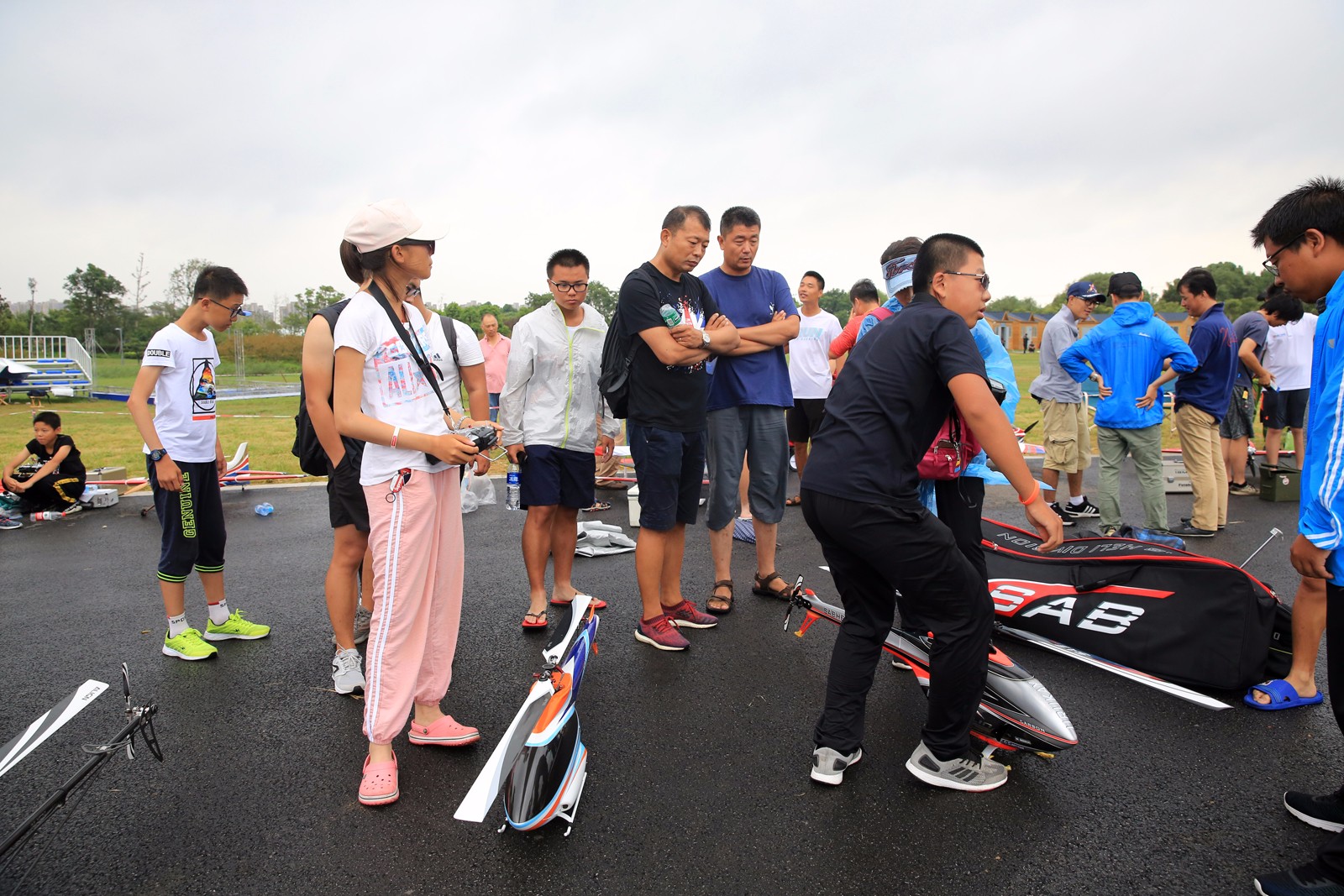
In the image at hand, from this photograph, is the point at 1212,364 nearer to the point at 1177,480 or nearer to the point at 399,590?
the point at 1177,480

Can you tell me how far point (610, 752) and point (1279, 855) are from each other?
2.27 metres

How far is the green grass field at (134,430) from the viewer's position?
11.0 metres

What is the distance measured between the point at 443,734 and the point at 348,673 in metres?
0.82

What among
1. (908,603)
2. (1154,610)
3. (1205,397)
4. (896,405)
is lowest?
(1154,610)

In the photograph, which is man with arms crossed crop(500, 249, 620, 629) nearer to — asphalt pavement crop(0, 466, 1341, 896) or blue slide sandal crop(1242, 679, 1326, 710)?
asphalt pavement crop(0, 466, 1341, 896)

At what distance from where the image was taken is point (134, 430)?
14500mm

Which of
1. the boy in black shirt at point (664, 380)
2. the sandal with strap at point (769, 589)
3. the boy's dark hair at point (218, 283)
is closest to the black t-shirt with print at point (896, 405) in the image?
the boy in black shirt at point (664, 380)

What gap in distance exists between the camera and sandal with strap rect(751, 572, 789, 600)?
15.5ft

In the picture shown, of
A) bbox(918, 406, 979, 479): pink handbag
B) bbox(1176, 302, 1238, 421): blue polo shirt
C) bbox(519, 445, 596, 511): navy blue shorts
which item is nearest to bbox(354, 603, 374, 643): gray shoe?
bbox(519, 445, 596, 511): navy blue shorts

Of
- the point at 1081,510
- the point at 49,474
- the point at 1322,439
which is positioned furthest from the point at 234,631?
the point at 1081,510

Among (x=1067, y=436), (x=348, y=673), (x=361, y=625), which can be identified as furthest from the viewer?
(x=1067, y=436)

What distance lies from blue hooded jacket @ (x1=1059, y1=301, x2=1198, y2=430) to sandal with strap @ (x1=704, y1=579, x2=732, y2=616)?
131 inches

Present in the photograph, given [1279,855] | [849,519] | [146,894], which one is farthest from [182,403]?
[1279,855]

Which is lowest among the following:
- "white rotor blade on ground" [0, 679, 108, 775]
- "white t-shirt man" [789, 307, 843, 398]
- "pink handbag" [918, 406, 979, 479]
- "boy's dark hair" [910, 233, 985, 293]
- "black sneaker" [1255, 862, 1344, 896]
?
"black sneaker" [1255, 862, 1344, 896]
